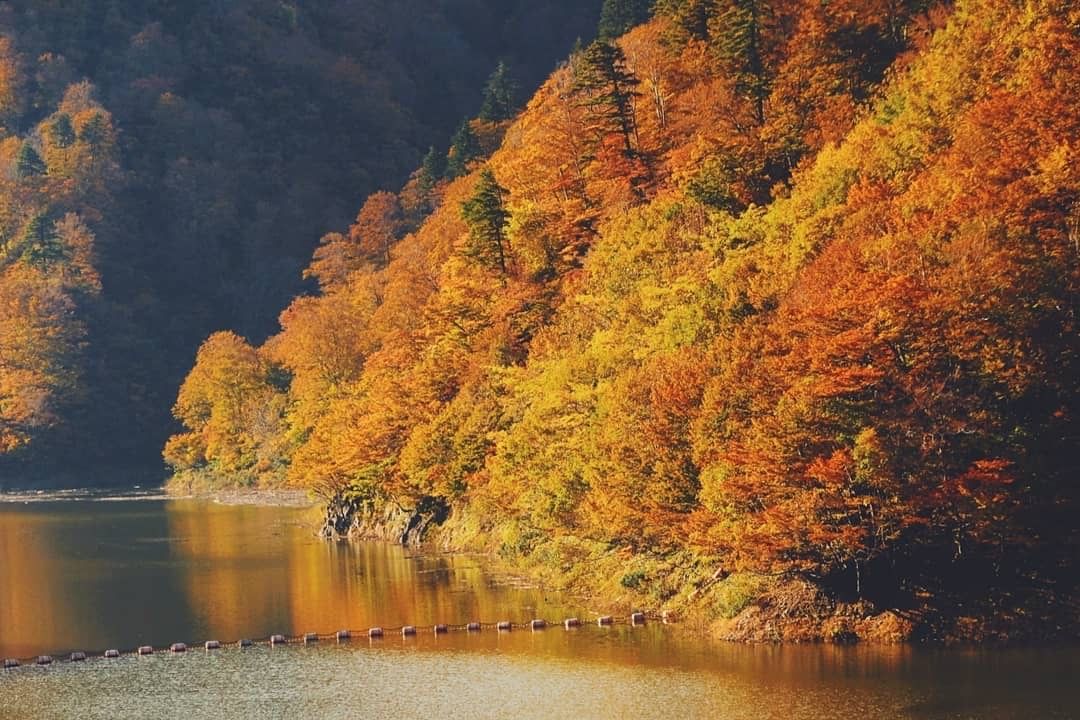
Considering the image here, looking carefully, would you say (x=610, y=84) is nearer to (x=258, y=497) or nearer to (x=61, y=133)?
(x=258, y=497)

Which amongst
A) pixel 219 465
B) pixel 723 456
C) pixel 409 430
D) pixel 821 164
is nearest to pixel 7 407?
pixel 219 465

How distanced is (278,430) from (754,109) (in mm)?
61048

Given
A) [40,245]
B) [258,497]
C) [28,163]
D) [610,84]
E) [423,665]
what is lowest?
[423,665]

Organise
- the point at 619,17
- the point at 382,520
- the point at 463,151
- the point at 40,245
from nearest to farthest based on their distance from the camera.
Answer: the point at 382,520, the point at 619,17, the point at 463,151, the point at 40,245

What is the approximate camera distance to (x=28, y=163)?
188 metres

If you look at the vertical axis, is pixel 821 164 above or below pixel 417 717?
above

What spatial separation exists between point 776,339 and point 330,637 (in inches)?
755

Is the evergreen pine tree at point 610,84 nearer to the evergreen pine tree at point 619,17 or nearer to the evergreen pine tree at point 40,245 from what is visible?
the evergreen pine tree at point 619,17

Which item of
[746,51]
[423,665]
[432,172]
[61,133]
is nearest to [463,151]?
[432,172]

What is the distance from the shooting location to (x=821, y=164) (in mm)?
63000

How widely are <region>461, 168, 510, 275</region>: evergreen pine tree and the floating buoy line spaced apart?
35.8 m

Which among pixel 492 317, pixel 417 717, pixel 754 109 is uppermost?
pixel 754 109

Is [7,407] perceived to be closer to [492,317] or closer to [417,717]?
[492,317]

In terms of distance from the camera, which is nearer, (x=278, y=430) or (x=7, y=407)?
(x=278, y=430)
